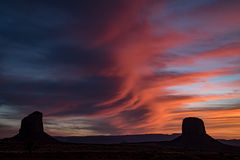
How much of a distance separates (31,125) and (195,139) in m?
124

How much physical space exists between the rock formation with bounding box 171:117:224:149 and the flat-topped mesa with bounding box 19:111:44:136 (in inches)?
3944

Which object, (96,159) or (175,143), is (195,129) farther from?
(96,159)

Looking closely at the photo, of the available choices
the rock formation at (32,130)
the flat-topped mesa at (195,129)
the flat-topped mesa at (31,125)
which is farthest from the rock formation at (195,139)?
the flat-topped mesa at (31,125)

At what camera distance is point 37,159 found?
5616 cm

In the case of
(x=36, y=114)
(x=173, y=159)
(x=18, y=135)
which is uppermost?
(x=36, y=114)

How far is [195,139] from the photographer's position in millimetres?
184000

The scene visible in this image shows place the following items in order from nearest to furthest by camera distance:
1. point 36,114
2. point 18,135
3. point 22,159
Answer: point 22,159 < point 18,135 < point 36,114

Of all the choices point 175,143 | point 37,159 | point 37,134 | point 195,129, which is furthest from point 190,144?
point 37,159

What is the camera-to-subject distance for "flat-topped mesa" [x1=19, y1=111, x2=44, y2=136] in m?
178

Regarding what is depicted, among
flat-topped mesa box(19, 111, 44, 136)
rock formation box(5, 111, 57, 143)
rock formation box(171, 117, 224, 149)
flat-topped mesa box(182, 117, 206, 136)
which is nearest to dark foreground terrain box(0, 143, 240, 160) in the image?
rock formation box(5, 111, 57, 143)

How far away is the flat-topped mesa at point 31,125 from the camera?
177562mm

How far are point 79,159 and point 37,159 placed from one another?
380 inches

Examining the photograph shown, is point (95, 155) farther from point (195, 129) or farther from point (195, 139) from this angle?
point (195, 129)

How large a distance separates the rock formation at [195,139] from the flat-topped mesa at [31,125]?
10017cm
